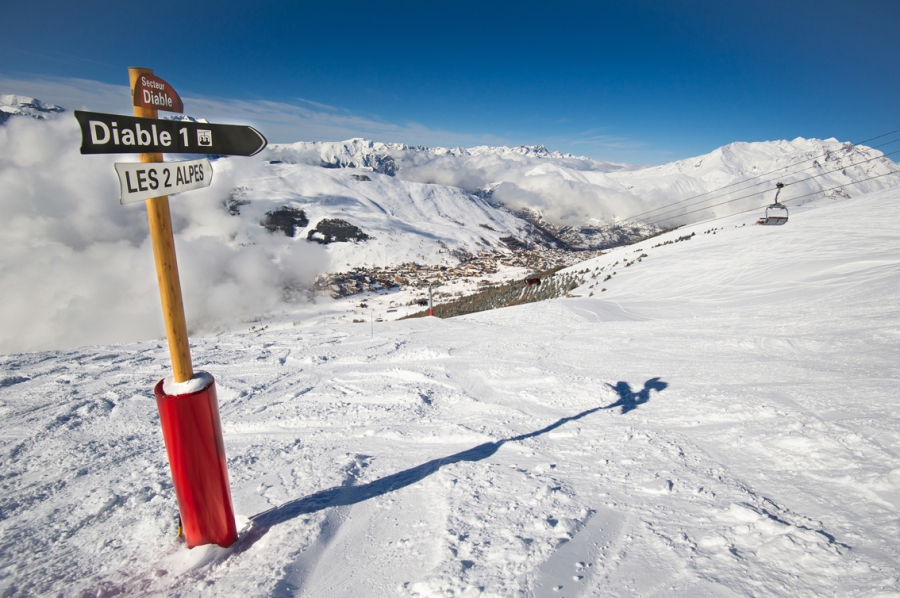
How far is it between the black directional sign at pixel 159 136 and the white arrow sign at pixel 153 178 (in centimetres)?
9

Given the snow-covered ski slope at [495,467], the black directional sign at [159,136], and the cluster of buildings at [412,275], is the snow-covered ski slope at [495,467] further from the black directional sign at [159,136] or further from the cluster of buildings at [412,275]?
the cluster of buildings at [412,275]

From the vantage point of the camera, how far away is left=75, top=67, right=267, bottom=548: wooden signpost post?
7.25 feet

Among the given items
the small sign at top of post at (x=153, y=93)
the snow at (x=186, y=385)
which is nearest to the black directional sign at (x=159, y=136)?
the small sign at top of post at (x=153, y=93)

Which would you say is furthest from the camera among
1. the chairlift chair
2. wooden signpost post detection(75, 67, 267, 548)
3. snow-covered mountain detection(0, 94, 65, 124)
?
snow-covered mountain detection(0, 94, 65, 124)

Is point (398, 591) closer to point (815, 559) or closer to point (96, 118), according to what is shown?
point (815, 559)

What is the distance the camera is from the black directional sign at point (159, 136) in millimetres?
2041

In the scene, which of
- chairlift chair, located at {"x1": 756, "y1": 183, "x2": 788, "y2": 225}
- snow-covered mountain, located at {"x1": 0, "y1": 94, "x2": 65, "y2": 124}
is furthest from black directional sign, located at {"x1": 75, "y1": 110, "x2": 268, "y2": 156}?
snow-covered mountain, located at {"x1": 0, "y1": 94, "x2": 65, "y2": 124}

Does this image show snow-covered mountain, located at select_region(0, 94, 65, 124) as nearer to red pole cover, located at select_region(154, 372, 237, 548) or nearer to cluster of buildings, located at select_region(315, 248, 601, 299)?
cluster of buildings, located at select_region(315, 248, 601, 299)

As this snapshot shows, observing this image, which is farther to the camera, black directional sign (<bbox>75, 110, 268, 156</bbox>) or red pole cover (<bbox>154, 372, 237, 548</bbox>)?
red pole cover (<bbox>154, 372, 237, 548</bbox>)

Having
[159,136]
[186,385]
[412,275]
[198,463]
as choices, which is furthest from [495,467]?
[412,275]

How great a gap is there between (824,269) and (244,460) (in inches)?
614

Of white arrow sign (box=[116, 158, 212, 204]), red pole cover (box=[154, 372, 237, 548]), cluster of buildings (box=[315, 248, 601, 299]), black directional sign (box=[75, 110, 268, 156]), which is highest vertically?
black directional sign (box=[75, 110, 268, 156])

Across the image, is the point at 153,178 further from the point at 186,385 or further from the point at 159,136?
the point at 186,385

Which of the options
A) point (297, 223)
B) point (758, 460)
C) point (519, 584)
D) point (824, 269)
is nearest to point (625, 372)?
point (758, 460)
